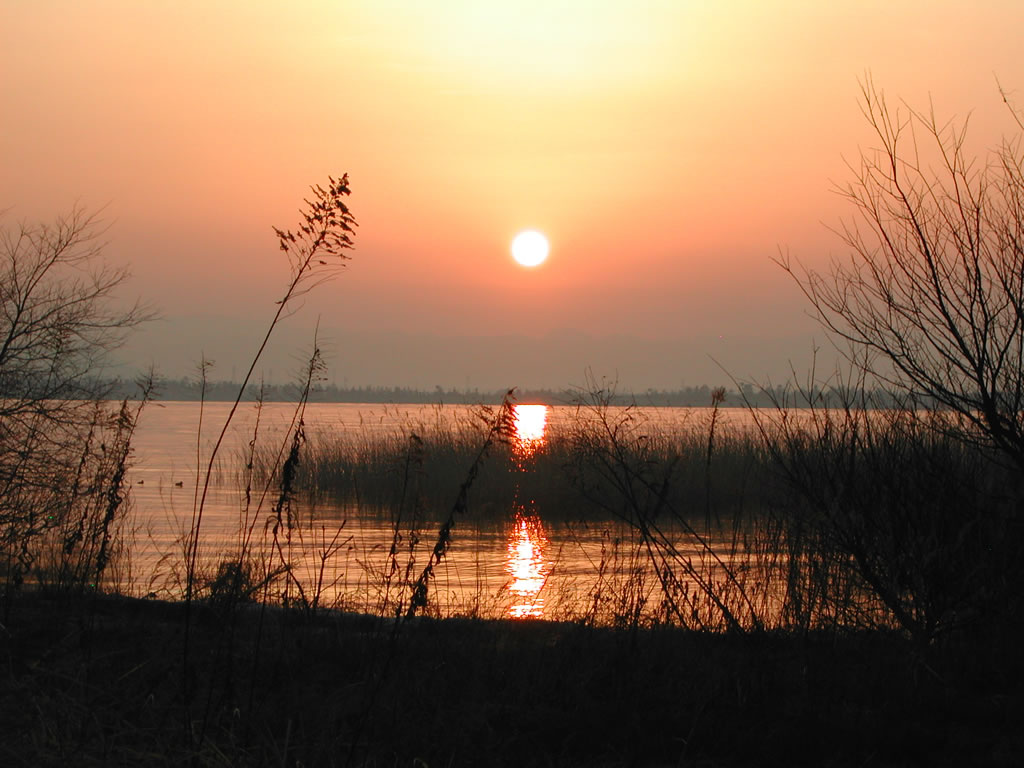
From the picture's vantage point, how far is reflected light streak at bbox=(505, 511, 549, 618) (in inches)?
329

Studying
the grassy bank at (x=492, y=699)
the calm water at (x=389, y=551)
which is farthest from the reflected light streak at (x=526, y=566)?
the grassy bank at (x=492, y=699)

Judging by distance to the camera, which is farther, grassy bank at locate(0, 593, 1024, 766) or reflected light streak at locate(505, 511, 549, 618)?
reflected light streak at locate(505, 511, 549, 618)

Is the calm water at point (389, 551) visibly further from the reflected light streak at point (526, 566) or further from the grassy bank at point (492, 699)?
the grassy bank at point (492, 699)

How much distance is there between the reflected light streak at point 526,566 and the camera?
8.35 metres

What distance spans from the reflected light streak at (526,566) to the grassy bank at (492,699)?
1.82m

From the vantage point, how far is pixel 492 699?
15.5ft

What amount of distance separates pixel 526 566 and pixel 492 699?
7.24 m

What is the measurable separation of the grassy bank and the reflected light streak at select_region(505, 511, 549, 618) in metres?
1.82

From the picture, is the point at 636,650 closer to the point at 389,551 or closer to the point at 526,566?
the point at 389,551

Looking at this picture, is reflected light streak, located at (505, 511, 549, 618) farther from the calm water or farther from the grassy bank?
the grassy bank

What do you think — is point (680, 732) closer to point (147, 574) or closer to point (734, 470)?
point (147, 574)

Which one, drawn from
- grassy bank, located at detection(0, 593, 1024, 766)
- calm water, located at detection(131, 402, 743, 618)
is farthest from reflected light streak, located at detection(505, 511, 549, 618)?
grassy bank, located at detection(0, 593, 1024, 766)

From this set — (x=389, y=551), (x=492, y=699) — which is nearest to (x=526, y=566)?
(x=389, y=551)

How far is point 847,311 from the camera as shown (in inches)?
243
